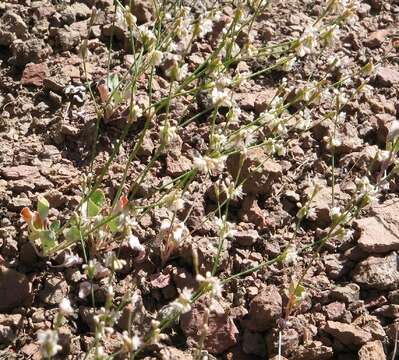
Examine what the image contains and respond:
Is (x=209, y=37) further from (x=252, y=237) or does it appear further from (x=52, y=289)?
(x=52, y=289)

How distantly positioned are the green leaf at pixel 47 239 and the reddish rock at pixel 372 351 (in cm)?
136

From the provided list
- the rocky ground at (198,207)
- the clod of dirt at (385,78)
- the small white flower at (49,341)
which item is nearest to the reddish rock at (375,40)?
the rocky ground at (198,207)

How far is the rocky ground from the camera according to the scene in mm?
2838

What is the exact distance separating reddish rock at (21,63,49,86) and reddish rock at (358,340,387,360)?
2.10 meters

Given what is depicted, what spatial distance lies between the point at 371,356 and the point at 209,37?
83.8 inches

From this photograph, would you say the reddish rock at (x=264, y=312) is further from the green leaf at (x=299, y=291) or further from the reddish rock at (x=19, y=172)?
the reddish rock at (x=19, y=172)

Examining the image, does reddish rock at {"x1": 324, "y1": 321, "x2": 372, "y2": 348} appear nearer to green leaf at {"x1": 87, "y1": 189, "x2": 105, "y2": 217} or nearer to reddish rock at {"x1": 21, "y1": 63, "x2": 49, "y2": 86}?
green leaf at {"x1": 87, "y1": 189, "x2": 105, "y2": 217}

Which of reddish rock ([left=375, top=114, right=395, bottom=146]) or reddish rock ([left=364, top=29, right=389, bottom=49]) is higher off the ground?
reddish rock ([left=364, top=29, right=389, bottom=49])

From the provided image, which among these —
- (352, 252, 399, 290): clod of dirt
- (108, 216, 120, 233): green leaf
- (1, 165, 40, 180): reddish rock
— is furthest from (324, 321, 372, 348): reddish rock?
(1, 165, 40, 180): reddish rock

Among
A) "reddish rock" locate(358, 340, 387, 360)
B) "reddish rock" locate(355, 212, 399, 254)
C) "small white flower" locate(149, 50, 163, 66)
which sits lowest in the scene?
"reddish rock" locate(358, 340, 387, 360)

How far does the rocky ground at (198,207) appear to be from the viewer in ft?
9.31

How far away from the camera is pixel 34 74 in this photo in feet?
11.8

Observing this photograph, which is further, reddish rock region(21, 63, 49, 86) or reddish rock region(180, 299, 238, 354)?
reddish rock region(21, 63, 49, 86)

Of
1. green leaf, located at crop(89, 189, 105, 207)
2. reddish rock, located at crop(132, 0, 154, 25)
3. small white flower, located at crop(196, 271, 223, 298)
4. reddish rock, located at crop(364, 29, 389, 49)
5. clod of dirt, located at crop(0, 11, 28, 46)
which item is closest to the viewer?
small white flower, located at crop(196, 271, 223, 298)
